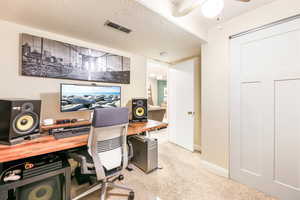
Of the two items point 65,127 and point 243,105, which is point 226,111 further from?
point 65,127

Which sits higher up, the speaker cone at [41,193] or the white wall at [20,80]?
the white wall at [20,80]

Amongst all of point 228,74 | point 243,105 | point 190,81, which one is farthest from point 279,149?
point 190,81

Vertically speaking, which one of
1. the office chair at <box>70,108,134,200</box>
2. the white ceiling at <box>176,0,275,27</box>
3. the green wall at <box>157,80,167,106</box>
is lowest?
the office chair at <box>70,108,134,200</box>

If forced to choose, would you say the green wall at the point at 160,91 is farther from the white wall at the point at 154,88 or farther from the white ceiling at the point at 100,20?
the white ceiling at the point at 100,20

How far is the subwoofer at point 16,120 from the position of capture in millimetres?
1235

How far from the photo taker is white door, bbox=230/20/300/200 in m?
1.41

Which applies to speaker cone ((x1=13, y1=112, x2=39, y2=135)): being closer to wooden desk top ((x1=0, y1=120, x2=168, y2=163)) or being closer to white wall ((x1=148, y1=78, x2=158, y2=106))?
wooden desk top ((x1=0, y1=120, x2=168, y2=163))

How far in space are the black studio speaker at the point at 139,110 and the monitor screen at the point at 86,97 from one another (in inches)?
13.0

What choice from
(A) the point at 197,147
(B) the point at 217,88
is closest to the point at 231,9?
(B) the point at 217,88

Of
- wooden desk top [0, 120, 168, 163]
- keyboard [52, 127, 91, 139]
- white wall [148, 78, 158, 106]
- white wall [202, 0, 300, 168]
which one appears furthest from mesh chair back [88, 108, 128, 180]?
white wall [148, 78, 158, 106]

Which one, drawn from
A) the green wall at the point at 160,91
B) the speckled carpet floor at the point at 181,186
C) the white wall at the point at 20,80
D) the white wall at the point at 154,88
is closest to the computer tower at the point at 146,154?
the speckled carpet floor at the point at 181,186

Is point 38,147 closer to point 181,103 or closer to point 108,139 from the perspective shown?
point 108,139

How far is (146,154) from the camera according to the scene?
2051 mm

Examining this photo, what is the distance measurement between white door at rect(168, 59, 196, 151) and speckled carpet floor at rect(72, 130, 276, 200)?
0.81 metres
